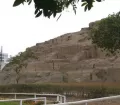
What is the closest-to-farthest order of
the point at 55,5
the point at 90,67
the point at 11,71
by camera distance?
the point at 55,5
the point at 90,67
the point at 11,71

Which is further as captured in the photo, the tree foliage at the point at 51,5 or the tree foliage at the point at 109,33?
the tree foliage at the point at 109,33

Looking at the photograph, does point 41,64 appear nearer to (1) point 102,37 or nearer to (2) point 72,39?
(2) point 72,39

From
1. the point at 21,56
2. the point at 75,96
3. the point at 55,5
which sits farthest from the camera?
the point at 21,56

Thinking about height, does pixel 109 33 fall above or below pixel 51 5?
above

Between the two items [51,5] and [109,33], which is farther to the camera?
[109,33]

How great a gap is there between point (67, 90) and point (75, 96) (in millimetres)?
1865

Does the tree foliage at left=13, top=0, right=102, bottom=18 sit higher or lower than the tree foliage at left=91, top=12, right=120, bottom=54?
lower

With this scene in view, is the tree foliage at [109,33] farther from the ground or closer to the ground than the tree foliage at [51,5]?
farther from the ground

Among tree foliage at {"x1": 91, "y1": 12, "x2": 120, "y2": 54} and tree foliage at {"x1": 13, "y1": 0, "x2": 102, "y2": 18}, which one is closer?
tree foliage at {"x1": 13, "y1": 0, "x2": 102, "y2": 18}

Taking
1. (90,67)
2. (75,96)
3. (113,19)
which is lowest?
(75,96)

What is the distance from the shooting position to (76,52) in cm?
6681

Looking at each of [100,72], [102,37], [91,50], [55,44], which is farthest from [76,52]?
[102,37]

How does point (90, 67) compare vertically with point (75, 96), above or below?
above

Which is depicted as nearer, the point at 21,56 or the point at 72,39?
the point at 21,56
